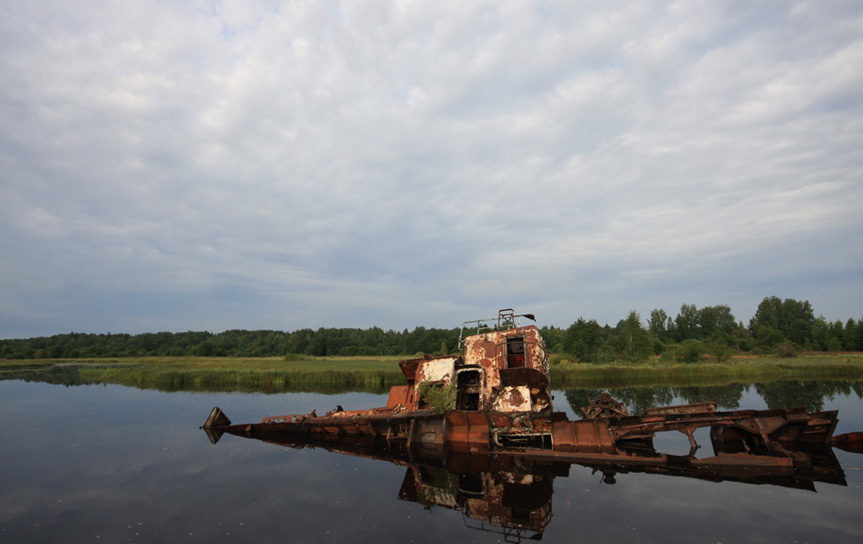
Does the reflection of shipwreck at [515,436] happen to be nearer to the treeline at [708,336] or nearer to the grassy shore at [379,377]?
the grassy shore at [379,377]

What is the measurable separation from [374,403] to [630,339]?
1797 inches

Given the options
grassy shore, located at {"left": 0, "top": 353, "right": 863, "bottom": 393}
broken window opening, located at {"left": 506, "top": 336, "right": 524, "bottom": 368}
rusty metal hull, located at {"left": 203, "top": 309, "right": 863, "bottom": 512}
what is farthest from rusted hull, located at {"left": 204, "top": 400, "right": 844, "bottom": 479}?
grassy shore, located at {"left": 0, "top": 353, "right": 863, "bottom": 393}

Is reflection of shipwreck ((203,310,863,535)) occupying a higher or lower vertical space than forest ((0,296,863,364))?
lower

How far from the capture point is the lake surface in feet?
32.2

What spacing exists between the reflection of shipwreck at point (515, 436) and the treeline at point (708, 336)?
43.1 metres

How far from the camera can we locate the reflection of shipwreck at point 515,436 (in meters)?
13.2

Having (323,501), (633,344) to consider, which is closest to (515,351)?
(323,501)

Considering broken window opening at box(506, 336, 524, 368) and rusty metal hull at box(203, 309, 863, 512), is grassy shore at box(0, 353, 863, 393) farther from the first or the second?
broken window opening at box(506, 336, 524, 368)

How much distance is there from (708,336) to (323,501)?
409 ft

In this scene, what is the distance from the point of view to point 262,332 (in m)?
158

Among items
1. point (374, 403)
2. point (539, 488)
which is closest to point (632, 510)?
point (539, 488)

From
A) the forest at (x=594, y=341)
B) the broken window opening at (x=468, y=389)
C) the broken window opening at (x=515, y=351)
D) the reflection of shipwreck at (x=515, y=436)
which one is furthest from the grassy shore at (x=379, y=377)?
the broken window opening at (x=515, y=351)

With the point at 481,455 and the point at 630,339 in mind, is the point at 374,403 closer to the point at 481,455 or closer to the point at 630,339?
the point at 481,455

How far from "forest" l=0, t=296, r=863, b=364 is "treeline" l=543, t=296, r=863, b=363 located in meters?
0.14
